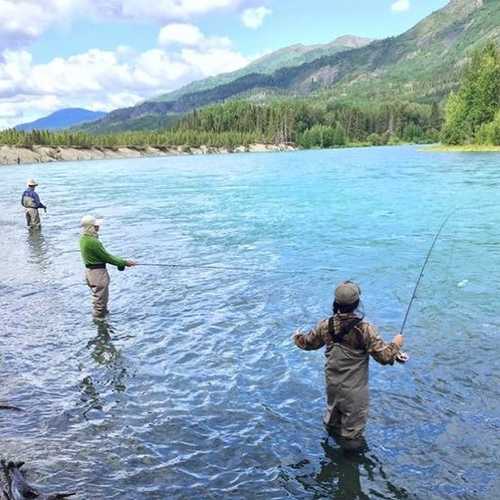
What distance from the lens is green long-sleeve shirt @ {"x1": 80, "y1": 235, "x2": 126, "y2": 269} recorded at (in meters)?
13.4

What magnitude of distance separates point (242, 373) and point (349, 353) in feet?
13.1

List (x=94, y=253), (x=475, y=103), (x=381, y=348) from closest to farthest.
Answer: (x=381, y=348), (x=94, y=253), (x=475, y=103)

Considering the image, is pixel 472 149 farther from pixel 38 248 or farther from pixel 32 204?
pixel 38 248

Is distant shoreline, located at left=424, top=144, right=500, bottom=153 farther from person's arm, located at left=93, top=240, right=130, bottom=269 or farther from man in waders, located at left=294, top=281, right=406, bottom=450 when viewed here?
man in waders, located at left=294, top=281, right=406, bottom=450

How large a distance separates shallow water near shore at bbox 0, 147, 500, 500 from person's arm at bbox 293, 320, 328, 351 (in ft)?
5.31

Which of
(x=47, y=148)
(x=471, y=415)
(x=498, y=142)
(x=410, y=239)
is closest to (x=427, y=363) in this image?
(x=471, y=415)

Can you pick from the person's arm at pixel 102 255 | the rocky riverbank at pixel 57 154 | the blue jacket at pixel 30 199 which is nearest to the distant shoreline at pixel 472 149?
the blue jacket at pixel 30 199

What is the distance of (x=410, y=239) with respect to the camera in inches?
988

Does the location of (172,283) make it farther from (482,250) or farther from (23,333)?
(482,250)

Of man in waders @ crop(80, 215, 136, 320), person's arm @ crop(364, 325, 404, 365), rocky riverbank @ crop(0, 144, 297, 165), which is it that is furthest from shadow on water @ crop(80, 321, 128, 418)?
rocky riverbank @ crop(0, 144, 297, 165)

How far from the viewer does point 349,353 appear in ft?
24.5

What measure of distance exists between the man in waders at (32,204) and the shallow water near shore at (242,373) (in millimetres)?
4117

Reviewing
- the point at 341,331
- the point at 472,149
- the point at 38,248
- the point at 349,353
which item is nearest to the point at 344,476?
the point at 349,353

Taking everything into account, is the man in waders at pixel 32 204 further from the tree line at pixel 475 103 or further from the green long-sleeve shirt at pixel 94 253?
the tree line at pixel 475 103
